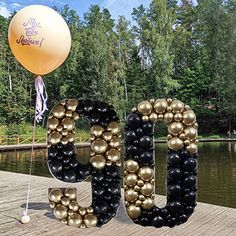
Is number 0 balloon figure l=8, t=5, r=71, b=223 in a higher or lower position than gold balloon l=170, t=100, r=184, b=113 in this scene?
higher

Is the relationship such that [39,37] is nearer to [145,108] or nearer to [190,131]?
[145,108]

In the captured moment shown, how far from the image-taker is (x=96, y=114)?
206 inches

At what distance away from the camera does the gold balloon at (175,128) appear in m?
4.98

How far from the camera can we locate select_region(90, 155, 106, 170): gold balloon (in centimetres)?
518

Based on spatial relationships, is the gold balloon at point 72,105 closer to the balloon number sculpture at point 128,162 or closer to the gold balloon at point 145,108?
the balloon number sculpture at point 128,162

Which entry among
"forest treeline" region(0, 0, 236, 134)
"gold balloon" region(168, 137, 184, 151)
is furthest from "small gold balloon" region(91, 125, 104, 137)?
"forest treeline" region(0, 0, 236, 134)

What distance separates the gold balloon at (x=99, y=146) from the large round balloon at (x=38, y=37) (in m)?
1.34

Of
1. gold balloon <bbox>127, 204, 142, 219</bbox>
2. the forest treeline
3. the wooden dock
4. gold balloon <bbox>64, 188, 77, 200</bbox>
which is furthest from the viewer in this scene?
Result: the forest treeline

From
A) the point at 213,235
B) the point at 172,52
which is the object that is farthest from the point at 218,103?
the point at 213,235

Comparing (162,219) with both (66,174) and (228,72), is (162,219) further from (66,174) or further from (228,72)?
(228,72)

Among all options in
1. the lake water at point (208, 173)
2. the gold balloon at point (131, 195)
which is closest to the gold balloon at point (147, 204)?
the gold balloon at point (131, 195)

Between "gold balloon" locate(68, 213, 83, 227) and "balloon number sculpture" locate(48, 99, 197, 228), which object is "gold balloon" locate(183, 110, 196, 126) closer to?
"balloon number sculpture" locate(48, 99, 197, 228)

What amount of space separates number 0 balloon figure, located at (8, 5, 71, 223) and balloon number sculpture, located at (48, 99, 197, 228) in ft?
2.45

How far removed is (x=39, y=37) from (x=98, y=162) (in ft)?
5.90
